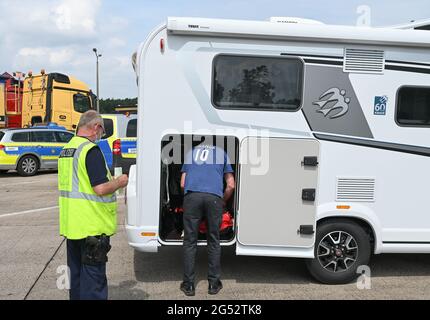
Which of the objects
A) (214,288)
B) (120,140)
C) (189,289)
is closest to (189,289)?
(189,289)

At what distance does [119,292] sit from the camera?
15.1ft

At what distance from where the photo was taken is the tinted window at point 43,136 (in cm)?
1430

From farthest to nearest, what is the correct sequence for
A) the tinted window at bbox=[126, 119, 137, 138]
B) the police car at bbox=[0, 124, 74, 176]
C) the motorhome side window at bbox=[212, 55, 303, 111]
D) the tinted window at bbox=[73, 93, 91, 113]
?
the tinted window at bbox=[73, 93, 91, 113] < the police car at bbox=[0, 124, 74, 176] < the tinted window at bbox=[126, 119, 137, 138] < the motorhome side window at bbox=[212, 55, 303, 111]

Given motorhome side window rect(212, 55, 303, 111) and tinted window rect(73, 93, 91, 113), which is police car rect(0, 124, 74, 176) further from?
motorhome side window rect(212, 55, 303, 111)

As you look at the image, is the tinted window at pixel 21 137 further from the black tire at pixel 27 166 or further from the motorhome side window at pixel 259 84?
the motorhome side window at pixel 259 84

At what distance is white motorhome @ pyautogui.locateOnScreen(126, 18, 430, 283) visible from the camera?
4.51 metres

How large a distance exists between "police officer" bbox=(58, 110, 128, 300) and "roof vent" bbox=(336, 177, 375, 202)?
2.33 meters

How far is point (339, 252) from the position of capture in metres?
4.82

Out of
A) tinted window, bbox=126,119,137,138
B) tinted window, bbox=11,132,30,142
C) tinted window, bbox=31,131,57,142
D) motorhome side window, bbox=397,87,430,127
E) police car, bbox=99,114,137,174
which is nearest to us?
motorhome side window, bbox=397,87,430,127

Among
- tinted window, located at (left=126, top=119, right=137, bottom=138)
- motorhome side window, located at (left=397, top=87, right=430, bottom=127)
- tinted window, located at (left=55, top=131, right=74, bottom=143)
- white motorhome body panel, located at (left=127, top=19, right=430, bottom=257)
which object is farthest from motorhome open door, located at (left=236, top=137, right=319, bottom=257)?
tinted window, located at (left=55, top=131, right=74, bottom=143)

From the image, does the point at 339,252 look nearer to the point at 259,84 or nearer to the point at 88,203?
the point at 259,84

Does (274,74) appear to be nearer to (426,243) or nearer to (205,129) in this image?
(205,129)

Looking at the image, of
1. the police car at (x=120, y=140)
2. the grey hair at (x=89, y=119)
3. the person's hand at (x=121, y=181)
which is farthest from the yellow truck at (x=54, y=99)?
the person's hand at (x=121, y=181)

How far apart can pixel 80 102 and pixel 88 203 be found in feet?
47.7
